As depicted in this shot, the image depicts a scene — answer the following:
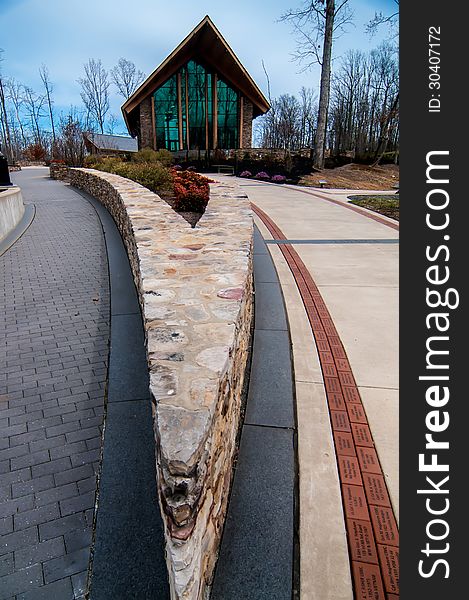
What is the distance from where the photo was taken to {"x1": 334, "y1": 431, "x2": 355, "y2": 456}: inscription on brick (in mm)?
2562

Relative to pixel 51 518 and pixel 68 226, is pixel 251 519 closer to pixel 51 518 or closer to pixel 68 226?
pixel 51 518

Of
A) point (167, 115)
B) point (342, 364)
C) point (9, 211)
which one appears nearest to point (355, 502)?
point (342, 364)

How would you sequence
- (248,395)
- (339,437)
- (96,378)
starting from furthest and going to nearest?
(96,378) → (248,395) → (339,437)

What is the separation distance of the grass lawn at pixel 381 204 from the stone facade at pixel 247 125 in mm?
15385

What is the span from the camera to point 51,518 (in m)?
2.21

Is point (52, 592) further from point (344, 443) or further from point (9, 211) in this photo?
point (9, 211)

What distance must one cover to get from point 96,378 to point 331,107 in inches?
1596

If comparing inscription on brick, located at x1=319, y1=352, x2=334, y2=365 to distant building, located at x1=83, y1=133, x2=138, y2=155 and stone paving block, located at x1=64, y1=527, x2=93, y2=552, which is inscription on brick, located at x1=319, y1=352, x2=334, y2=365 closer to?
stone paving block, located at x1=64, y1=527, x2=93, y2=552

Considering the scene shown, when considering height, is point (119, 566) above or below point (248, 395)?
below

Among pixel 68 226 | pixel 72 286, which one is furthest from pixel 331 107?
pixel 72 286

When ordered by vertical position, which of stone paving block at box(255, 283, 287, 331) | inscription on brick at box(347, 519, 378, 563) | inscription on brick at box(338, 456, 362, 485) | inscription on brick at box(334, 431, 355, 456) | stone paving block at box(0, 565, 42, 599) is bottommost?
stone paving block at box(0, 565, 42, 599)

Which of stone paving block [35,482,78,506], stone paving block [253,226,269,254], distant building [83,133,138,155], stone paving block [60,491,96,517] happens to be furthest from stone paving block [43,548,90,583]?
distant building [83,133,138,155]

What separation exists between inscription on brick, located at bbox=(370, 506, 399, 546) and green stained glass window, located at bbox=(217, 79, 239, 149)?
2842cm

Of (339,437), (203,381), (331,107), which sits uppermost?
(331,107)
